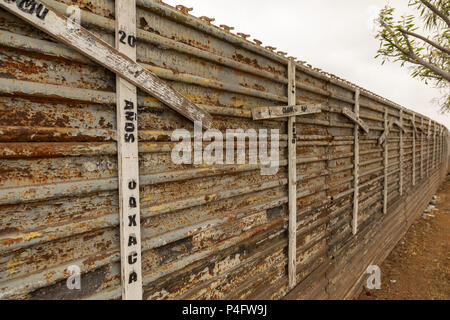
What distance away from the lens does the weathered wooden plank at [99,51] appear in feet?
3.97

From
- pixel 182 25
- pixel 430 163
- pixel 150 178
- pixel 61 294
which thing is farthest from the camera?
pixel 430 163

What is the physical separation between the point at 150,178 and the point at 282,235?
6.21 feet

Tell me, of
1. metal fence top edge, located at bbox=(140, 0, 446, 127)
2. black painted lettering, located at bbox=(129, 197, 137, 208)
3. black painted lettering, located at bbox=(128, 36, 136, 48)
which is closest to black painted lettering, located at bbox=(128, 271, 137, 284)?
black painted lettering, located at bbox=(129, 197, 137, 208)

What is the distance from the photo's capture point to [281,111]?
2.69 m

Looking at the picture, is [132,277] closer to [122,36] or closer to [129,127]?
[129,127]

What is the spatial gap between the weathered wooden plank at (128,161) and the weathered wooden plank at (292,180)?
186 cm

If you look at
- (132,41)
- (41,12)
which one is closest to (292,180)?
(132,41)

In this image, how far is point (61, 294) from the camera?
142 centimetres

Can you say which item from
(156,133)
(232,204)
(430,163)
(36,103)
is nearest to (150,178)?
(156,133)

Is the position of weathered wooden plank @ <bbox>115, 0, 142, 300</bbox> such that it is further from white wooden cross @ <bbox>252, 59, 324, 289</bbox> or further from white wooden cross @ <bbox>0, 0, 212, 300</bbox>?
white wooden cross @ <bbox>252, 59, 324, 289</bbox>

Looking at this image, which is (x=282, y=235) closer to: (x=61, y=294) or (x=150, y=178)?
(x=150, y=178)

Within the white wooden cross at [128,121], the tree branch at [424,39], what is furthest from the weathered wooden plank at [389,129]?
the white wooden cross at [128,121]

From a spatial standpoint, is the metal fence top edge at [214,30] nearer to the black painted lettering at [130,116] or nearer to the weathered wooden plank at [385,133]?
the black painted lettering at [130,116]

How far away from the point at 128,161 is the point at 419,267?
7146 mm
